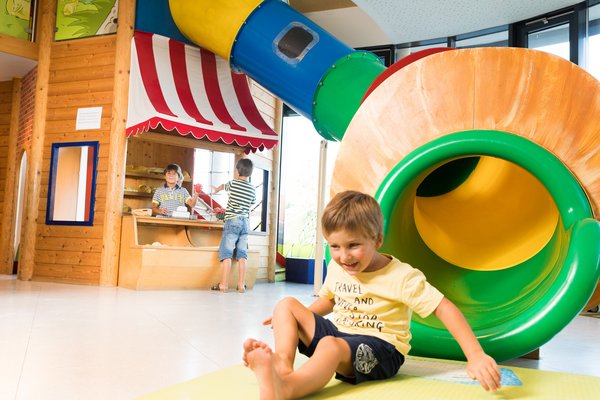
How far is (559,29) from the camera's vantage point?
525 centimetres

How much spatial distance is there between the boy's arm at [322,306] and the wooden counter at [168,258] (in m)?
3.46

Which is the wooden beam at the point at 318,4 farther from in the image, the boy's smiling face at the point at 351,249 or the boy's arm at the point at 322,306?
the boy's smiling face at the point at 351,249

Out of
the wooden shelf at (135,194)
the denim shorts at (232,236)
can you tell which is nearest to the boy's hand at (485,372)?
the denim shorts at (232,236)

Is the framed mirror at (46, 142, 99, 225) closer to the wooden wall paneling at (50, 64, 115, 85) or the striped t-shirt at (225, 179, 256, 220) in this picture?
the wooden wall paneling at (50, 64, 115, 85)

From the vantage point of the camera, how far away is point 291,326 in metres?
1.45

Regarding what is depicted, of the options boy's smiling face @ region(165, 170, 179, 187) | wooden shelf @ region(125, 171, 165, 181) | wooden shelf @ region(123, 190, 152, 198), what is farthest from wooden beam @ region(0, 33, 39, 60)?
boy's smiling face @ region(165, 170, 179, 187)

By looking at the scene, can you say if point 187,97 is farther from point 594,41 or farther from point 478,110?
point 478,110

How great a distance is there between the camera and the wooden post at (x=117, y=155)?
529cm

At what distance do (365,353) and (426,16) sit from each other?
465cm

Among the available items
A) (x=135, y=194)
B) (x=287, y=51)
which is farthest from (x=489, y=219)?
(x=135, y=194)

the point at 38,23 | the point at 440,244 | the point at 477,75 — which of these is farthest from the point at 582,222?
the point at 38,23

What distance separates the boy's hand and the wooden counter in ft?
13.1

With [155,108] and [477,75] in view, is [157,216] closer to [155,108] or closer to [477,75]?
[155,108]

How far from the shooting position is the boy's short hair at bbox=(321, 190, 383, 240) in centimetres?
145
